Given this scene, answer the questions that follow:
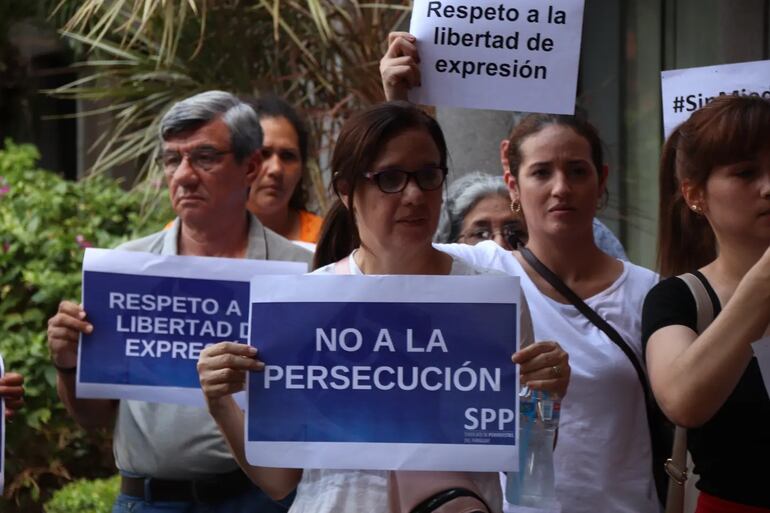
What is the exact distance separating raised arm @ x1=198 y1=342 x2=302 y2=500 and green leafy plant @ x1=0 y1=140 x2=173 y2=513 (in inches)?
155

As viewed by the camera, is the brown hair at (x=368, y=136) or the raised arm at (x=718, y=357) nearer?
the raised arm at (x=718, y=357)

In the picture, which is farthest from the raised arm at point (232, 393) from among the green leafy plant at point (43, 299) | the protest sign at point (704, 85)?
the green leafy plant at point (43, 299)

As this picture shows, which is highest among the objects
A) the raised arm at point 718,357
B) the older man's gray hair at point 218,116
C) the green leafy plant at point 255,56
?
the green leafy plant at point 255,56

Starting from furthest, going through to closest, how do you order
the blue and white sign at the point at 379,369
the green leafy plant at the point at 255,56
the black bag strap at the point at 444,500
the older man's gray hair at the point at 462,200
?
the green leafy plant at the point at 255,56, the older man's gray hair at the point at 462,200, the blue and white sign at the point at 379,369, the black bag strap at the point at 444,500

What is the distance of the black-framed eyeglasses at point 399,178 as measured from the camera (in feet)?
11.5

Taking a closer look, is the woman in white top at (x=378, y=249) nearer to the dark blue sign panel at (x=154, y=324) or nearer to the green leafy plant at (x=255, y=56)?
the dark blue sign panel at (x=154, y=324)

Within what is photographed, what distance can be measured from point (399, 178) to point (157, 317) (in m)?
1.14

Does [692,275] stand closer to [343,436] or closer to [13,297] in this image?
[343,436]

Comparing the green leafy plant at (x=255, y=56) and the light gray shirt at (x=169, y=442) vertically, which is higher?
the green leafy plant at (x=255, y=56)

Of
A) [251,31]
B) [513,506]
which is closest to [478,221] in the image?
[513,506]

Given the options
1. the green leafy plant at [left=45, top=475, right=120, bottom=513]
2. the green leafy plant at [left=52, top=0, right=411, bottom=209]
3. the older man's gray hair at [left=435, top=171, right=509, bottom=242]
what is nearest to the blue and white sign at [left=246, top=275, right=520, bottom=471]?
the older man's gray hair at [left=435, top=171, right=509, bottom=242]

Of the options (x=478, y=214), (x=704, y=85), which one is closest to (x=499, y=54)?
(x=704, y=85)

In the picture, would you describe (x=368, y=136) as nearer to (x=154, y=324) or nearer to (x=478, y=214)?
(x=154, y=324)

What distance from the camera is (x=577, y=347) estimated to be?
4.06m
